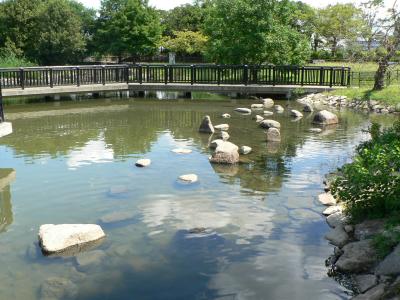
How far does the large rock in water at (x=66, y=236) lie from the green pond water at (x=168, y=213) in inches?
6.9

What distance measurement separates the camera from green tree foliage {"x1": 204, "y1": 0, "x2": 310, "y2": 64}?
25797 mm

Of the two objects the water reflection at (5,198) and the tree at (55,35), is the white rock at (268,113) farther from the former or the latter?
the tree at (55,35)

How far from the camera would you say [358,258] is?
20.6ft

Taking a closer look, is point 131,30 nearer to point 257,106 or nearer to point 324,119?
point 257,106

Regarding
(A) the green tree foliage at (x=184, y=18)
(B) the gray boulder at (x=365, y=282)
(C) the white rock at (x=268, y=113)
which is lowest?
(B) the gray boulder at (x=365, y=282)

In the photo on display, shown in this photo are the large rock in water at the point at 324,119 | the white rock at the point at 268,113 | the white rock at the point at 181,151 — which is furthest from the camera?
the white rock at the point at 268,113

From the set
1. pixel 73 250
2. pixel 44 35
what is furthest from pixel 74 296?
pixel 44 35

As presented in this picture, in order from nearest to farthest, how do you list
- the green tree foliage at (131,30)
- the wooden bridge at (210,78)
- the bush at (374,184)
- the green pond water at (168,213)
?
the green pond water at (168,213) < the bush at (374,184) < the wooden bridge at (210,78) < the green tree foliage at (131,30)

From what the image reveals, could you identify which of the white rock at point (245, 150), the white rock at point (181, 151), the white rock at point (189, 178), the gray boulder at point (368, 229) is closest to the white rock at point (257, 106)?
the white rock at point (245, 150)

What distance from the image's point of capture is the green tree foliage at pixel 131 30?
46594 millimetres

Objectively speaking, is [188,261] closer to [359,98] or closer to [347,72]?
[359,98]

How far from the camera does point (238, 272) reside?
6.38 m

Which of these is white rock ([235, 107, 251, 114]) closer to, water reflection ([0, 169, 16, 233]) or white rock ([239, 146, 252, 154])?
white rock ([239, 146, 252, 154])

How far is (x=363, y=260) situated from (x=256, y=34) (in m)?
20.7
